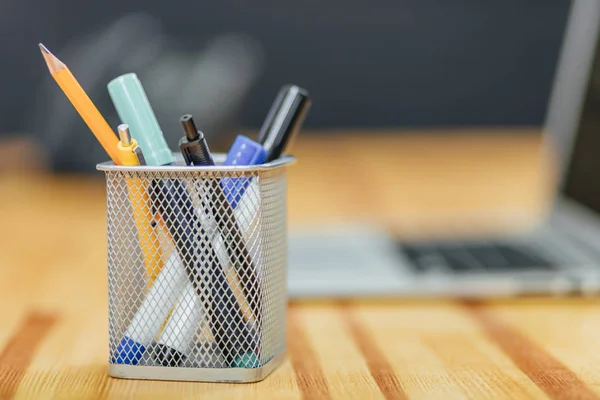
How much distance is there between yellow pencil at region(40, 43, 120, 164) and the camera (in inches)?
16.9

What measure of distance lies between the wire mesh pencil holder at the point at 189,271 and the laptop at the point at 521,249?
219 mm

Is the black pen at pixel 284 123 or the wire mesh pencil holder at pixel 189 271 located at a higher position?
the black pen at pixel 284 123

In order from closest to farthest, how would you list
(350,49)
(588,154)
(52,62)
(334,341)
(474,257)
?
(52,62) → (334,341) → (474,257) → (588,154) → (350,49)

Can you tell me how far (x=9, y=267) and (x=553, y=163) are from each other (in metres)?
0.65

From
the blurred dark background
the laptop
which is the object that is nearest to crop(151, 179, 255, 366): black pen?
the laptop

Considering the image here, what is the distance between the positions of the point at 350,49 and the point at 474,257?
46.1 inches

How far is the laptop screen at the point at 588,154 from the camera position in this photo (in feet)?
2.79

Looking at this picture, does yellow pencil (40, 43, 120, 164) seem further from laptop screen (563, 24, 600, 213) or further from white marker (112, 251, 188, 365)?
laptop screen (563, 24, 600, 213)

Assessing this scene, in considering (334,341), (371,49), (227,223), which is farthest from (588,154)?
(371,49)

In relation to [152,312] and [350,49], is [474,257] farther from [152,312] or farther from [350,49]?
[350,49]

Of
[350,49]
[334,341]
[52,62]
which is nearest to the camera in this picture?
[52,62]

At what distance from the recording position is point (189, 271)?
0.45 m

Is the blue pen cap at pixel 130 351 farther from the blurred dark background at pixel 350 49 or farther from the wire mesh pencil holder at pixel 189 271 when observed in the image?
the blurred dark background at pixel 350 49

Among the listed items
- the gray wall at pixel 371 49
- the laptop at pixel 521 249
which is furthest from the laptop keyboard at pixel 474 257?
the gray wall at pixel 371 49
